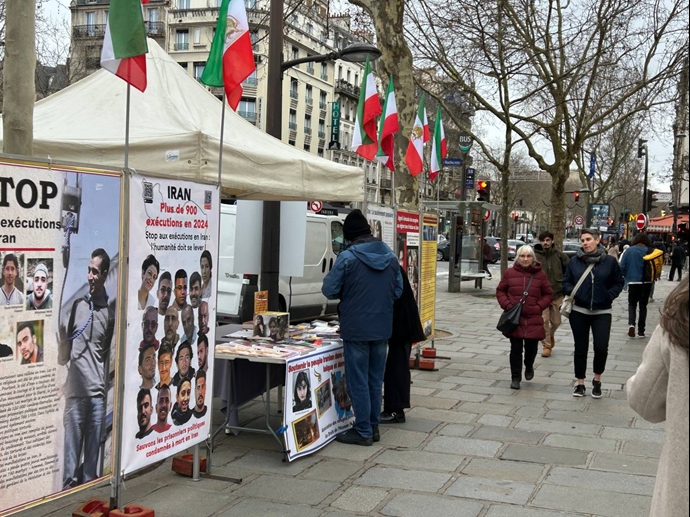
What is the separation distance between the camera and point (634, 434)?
6.55 metres

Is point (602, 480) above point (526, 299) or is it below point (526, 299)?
below

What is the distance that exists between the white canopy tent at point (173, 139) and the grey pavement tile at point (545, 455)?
278 centimetres

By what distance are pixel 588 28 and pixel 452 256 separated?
7501mm

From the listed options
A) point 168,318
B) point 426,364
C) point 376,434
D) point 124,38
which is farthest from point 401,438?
point 124,38

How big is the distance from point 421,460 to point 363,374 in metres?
0.82

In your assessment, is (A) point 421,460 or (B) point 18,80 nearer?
(B) point 18,80

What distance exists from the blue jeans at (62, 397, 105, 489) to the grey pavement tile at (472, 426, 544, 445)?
11.7 feet

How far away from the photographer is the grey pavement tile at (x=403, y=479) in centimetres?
502

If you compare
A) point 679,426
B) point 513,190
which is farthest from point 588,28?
point 513,190

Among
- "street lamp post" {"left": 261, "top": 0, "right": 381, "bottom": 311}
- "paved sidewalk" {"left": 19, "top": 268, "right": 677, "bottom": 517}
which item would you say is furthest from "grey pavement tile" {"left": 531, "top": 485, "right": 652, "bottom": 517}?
"street lamp post" {"left": 261, "top": 0, "right": 381, "bottom": 311}

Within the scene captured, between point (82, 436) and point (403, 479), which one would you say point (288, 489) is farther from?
point (82, 436)

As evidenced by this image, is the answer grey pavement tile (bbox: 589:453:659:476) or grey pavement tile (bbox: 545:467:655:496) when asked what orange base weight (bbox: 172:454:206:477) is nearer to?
grey pavement tile (bbox: 545:467:655:496)

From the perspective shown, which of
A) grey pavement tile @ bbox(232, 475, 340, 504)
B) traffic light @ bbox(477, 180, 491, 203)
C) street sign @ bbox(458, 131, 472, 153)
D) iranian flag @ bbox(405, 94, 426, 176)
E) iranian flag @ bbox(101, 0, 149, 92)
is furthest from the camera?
traffic light @ bbox(477, 180, 491, 203)

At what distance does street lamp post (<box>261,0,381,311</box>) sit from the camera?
7.39 meters
